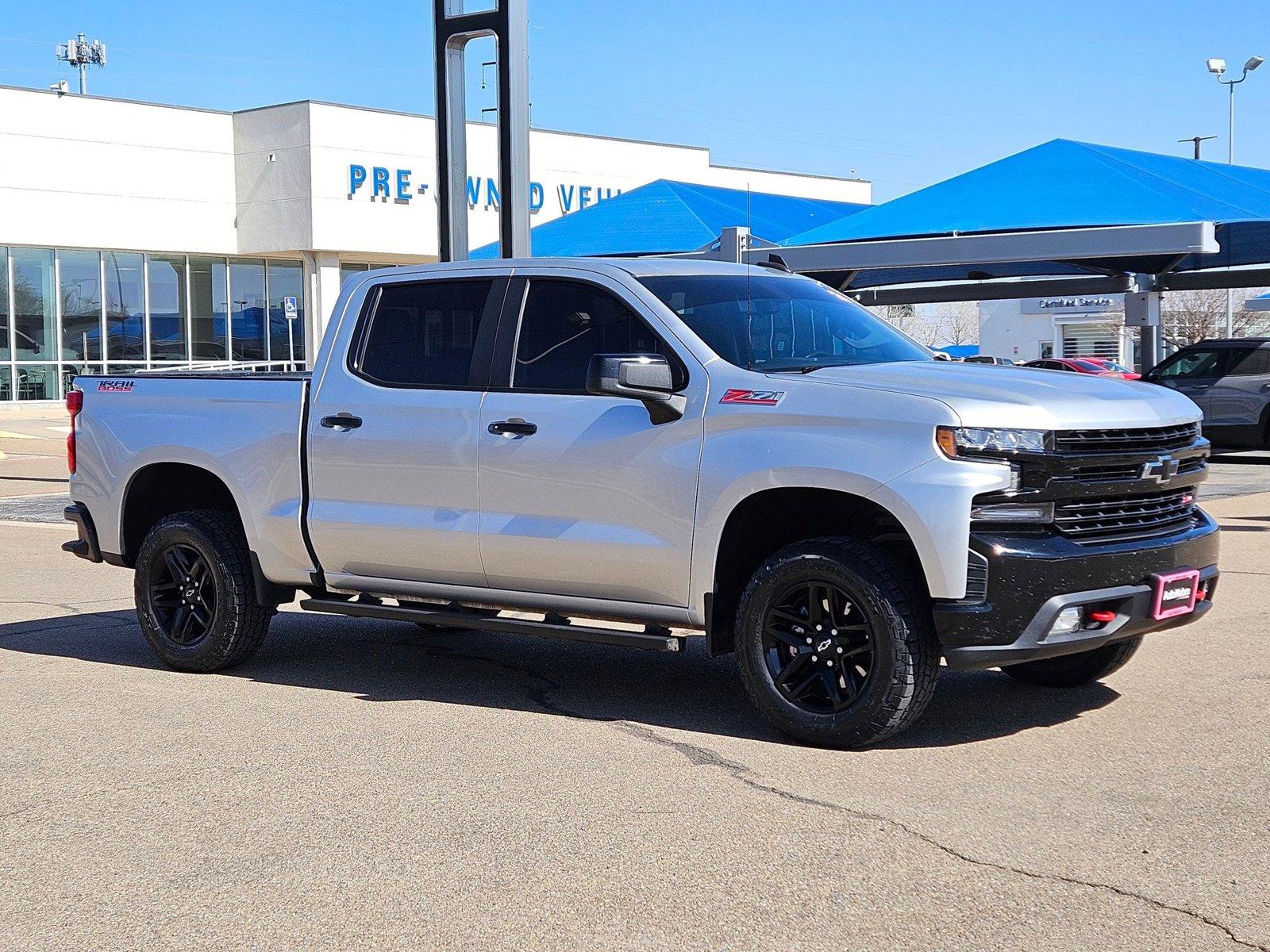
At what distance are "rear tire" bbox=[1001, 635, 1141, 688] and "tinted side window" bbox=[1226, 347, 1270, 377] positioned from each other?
57.2 ft

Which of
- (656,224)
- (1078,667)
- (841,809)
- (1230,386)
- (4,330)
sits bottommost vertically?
(841,809)

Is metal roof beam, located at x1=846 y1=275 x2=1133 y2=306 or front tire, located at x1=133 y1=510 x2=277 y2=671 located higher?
metal roof beam, located at x1=846 y1=275 x2=1133 y2=306

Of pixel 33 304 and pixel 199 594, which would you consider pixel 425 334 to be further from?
pixel 33 304

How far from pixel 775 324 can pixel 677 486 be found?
3.11ft

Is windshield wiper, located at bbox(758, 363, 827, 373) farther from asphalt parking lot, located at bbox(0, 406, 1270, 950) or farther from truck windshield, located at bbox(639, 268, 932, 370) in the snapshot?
asphalt parking lot, located at bbox(0, 406, 1270, 950)

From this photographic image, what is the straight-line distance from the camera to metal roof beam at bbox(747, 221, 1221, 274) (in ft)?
56.8

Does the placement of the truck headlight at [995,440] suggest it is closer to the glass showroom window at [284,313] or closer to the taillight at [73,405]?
the taillight at [73,405]

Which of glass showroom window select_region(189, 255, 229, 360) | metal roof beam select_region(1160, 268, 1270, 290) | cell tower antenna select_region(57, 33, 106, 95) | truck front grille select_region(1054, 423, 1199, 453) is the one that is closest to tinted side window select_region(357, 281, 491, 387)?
truck front grille select_region(1054, 423, 1199, 453)

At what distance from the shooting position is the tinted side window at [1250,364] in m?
23.1

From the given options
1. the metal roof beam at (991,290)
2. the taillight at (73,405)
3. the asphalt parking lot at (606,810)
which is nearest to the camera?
the asphalt parking lot at (606,810)

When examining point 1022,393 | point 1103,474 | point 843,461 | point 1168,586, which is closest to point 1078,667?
point 1168,586

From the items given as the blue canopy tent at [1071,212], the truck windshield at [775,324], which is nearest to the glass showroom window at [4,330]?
the blue canopy tent at [1071,212]

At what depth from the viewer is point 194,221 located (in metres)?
44.1

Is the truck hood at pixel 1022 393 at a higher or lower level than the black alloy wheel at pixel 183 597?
higher
